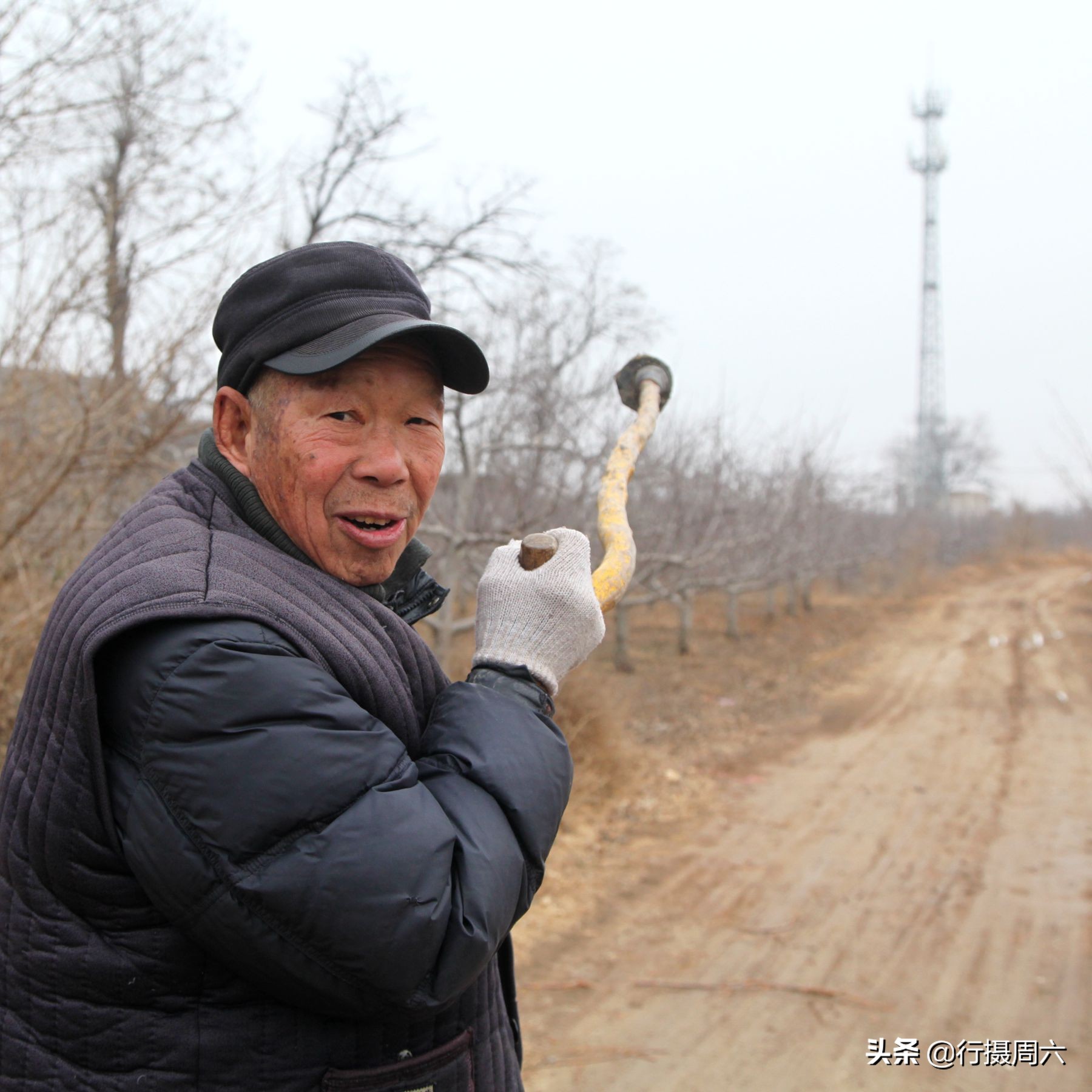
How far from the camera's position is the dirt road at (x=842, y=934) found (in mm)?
3973

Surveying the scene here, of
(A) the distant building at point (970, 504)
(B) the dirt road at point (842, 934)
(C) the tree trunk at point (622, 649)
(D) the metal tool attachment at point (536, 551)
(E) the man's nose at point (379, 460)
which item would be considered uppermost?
(A) the distant building at point (970, 504)

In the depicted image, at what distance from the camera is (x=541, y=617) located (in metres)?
1.35

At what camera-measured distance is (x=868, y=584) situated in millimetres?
32969

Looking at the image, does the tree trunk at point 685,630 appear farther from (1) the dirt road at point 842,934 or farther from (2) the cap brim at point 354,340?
(2) the cap brim at point 354,340

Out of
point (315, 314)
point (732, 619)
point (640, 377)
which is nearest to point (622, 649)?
point (732, 619)

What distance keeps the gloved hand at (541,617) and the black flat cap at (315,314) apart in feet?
1.22

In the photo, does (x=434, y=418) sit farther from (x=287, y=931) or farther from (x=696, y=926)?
(x=696, y=926)

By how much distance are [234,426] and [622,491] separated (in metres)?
0.93

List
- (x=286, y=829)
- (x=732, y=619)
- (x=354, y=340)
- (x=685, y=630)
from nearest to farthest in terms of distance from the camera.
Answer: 1. (x=286, y=829)
2. (x=354, y=340)
3. (x=685, y=630)
4. (x=732, y=619)

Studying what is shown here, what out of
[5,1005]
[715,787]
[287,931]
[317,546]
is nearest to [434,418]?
[317,546]

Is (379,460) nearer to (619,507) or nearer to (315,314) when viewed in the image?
(315,314)

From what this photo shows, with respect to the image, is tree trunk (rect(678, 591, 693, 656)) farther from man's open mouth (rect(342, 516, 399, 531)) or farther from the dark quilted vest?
the dark quilted vest

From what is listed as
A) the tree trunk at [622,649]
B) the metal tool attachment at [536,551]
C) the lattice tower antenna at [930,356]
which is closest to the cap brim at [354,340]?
the metal tool attachment at [536,551]

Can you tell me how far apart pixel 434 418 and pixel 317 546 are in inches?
10.0
